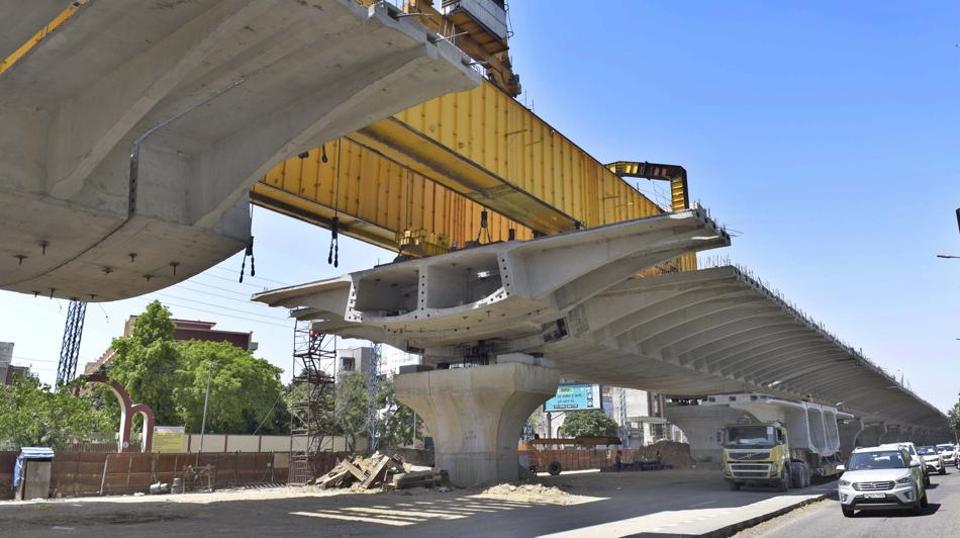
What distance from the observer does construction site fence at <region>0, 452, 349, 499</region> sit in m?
25.1

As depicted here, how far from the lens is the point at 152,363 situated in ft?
171

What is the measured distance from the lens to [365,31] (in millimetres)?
10695

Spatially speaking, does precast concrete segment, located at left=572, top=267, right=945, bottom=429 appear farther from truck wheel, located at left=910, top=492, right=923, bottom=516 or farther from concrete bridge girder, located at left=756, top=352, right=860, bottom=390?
truck wheel, located at left=910, top=492, right=923, bottom=516

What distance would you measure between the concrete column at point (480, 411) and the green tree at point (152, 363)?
31.7m

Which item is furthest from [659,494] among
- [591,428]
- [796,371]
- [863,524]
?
[591,428]

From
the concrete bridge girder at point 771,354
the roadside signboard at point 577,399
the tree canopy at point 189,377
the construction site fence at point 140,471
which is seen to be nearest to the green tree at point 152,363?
the tree canopy at point 189,377

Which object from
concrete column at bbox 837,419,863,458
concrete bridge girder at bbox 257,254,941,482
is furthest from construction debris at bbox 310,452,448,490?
concrete column at bbox 837,419,863,458

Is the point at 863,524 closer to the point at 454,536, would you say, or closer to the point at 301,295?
the point at 454,536

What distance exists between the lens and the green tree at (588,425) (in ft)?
322

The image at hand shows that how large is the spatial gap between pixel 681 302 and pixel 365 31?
22345 millimetres

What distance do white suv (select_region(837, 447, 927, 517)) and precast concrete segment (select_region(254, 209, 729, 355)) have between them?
714cm

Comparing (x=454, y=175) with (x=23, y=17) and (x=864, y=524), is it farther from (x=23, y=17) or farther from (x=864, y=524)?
(x=864, y=524)

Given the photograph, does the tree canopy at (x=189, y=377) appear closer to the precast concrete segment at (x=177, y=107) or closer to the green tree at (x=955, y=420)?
the precast concrete segment at (x=177, y=107)

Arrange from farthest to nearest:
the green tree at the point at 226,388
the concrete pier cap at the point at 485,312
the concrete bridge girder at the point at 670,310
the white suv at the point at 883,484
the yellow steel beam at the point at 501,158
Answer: the green tree at the point at 226,388 < the concrete bridge girder at the point at 670,310 < the concrete pier cap at the point at 485,312 < the yellow steel beam at the point at 501,158 < the white suv at the point at 883,484
